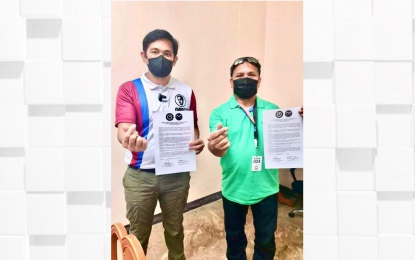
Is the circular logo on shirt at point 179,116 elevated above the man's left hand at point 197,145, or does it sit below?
above

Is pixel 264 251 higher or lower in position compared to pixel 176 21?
lower

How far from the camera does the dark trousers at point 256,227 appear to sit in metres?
1.15

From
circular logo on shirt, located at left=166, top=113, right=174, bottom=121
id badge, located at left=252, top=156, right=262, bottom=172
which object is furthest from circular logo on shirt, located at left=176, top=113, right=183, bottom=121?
id badge, located at left=252, top=156, right=262, bottom=172

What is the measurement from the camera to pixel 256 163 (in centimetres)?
114

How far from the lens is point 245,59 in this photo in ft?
3.75

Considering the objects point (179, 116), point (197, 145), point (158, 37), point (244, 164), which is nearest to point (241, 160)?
point (244, 164)

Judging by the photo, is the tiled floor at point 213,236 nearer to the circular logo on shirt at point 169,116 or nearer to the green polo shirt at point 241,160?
the green polo shirt at point 241,160

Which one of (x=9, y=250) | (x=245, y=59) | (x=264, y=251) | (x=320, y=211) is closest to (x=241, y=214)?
(x=264, y=251)

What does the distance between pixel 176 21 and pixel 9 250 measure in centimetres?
99

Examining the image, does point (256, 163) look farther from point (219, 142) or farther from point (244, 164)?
point (219, 142)

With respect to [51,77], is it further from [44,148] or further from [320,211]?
[320,211]

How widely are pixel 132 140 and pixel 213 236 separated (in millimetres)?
442

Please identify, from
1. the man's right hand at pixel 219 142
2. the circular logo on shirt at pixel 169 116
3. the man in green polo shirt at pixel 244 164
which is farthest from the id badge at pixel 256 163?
the circular logo on shirt at pixel 169 116

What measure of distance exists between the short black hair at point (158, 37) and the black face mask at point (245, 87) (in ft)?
0.79
